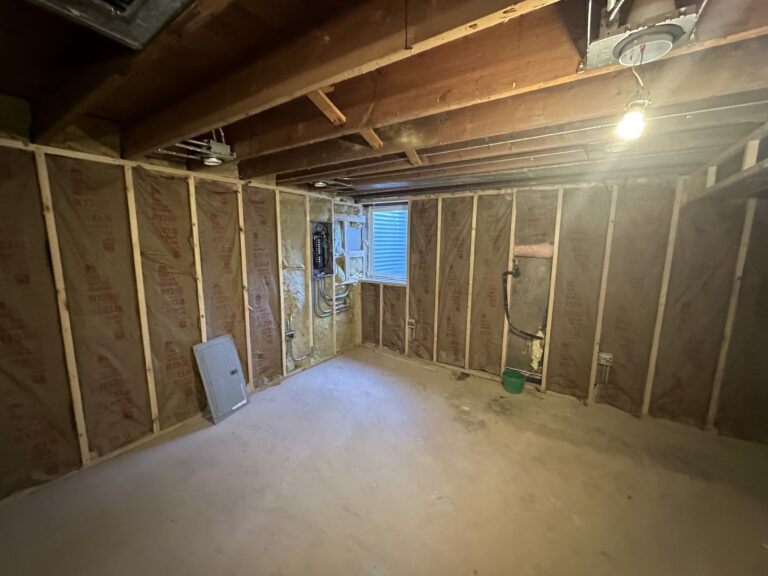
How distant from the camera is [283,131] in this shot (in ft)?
6.27

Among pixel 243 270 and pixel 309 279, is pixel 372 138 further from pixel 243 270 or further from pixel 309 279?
pixel 309 279

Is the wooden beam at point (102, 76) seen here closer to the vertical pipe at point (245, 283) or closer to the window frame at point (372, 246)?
the vertical pipe at point (245, 283)

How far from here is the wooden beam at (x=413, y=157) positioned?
2.10 metres

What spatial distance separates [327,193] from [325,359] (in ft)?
7.52

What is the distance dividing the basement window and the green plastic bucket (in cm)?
219

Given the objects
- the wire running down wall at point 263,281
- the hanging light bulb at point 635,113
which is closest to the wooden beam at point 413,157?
the hanging light bulb at point 635,113

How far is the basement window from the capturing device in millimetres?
4852

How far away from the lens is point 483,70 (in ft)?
4.21

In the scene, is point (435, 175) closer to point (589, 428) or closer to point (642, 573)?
point (589, 428)

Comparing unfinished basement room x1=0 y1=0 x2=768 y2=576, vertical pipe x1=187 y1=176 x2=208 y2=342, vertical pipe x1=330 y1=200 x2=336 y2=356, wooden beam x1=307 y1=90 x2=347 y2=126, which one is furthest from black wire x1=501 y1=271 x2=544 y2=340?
vertical pipe x1=187 y1=176 x2=208 y2=342

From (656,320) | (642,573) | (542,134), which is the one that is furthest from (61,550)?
(656,320)

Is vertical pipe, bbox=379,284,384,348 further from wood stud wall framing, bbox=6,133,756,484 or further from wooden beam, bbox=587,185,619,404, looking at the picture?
wooden beam, bbox=587,185,619,404

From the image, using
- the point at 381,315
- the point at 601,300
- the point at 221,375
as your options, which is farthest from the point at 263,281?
the point at 601,300

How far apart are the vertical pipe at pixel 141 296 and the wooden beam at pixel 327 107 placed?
1.79 m
